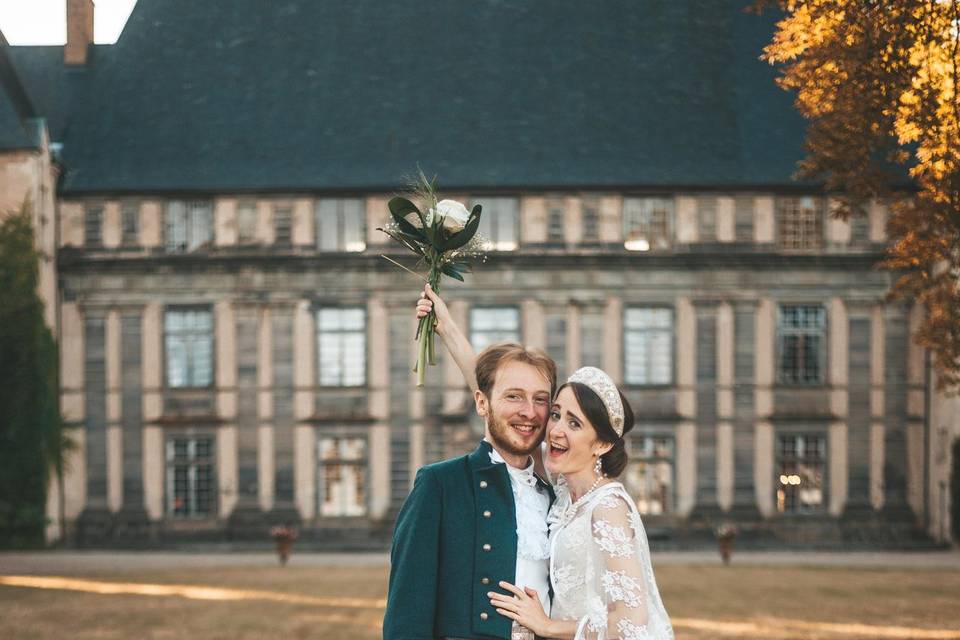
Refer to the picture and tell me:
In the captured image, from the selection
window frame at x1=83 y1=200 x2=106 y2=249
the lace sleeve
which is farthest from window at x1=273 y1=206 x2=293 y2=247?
the lace sleeve

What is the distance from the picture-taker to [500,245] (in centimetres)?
2458

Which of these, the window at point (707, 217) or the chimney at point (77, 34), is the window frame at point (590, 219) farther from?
the chimney at point (77, 34)

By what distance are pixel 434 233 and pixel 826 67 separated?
6.16 meters

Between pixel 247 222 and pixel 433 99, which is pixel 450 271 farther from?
pixel 433 99

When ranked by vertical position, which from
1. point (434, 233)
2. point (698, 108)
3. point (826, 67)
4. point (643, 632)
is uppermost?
point (698, 108)

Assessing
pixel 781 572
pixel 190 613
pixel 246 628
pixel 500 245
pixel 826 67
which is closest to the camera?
pixel 826 67

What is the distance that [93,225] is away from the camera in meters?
24.8

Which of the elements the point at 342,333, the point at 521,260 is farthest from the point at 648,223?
the point at 342,333

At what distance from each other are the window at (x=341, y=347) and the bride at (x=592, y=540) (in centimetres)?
2008

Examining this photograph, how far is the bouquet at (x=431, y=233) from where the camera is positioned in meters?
5.41

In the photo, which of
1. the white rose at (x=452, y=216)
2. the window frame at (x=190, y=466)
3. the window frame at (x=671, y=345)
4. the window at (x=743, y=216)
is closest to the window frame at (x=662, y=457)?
the window frame at (x=671, y=345)

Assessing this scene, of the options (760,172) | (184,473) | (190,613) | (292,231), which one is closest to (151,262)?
(292,231)

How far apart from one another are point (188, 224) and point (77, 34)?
6.59 m

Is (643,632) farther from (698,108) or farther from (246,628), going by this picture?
(698,108)
